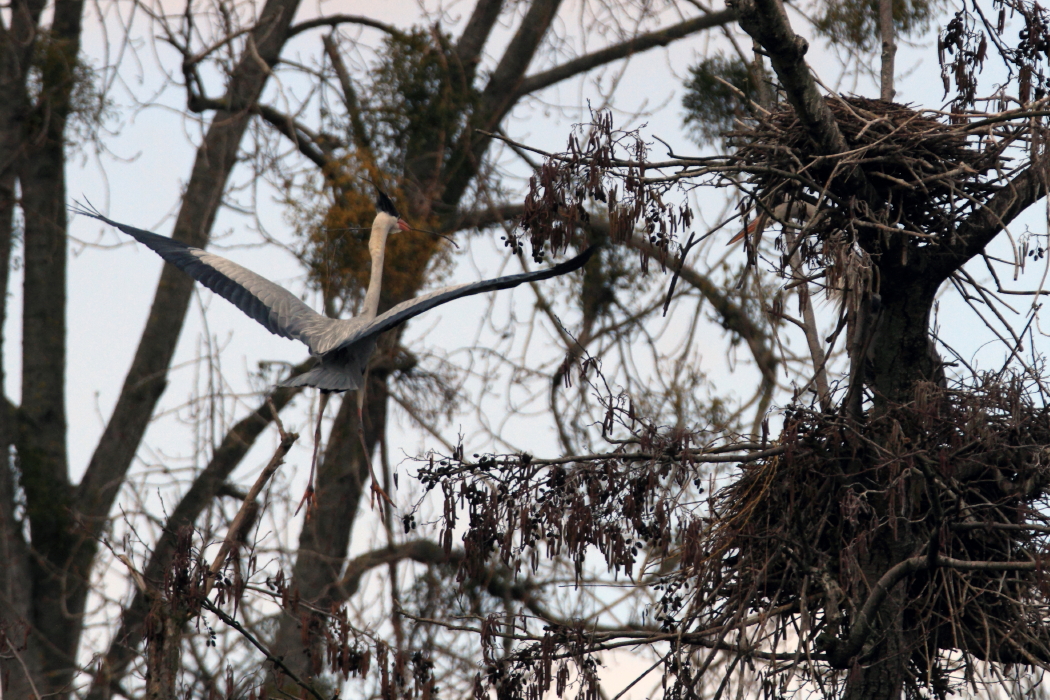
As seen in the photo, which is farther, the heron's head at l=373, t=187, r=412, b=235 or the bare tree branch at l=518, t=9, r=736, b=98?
the bare tree branch at l=518, t=9, r=736, b=98

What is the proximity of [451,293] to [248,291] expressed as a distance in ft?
5.31

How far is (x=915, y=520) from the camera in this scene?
3.77 meters

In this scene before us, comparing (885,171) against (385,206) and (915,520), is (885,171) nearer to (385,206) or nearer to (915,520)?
(915,520)

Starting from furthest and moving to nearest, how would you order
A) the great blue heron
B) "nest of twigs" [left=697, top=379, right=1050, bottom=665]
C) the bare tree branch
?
the bare tree branch → the great blue heron → "nest of twigs" [left=697, top=379, right=1050, bottom=665]

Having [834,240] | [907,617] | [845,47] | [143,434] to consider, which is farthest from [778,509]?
[143,434]

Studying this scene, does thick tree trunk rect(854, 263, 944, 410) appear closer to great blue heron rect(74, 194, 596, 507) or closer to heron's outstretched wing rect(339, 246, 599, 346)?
heron's outstretched wing rect(339, 246, 599, 346)

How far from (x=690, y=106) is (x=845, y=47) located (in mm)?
1045

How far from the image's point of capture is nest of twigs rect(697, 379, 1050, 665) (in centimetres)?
366

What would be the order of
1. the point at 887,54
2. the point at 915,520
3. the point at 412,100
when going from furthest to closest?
the point at 412,100 < the point at 887,54 < the point at 915,520

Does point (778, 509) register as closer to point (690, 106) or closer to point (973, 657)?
point (973, 657)

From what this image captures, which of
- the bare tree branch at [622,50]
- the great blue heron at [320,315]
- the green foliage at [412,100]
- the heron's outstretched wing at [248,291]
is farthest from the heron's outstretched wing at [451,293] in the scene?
the bare tree branch at [622,50]

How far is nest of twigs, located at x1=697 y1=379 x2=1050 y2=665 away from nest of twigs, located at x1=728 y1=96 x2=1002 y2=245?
0.60m

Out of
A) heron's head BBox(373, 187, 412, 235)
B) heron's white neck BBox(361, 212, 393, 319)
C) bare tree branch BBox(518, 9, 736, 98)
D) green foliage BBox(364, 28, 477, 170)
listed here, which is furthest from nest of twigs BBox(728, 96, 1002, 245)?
bare tree branch BBox(518, 9, 736, 98)

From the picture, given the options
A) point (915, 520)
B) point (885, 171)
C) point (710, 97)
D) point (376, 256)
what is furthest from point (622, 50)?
point (915, 520)
